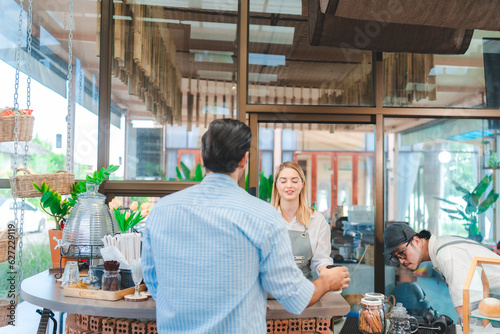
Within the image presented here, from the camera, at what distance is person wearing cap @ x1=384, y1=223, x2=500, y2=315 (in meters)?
2.23

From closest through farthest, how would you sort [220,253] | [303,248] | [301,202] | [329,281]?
1. [220,253]
2. [329,281]
3. [303,248]
4. [301,202]

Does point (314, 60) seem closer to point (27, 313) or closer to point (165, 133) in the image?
point (165, 133)

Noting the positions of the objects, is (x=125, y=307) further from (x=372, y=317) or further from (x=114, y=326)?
(x=372, y=317)

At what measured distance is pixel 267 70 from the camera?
3.71 m

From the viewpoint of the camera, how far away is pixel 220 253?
1480mm

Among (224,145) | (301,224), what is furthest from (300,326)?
(301,224)

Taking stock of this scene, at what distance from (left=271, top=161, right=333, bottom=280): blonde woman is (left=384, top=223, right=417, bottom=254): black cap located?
450mm

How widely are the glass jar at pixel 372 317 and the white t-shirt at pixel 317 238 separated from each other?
2.40ft

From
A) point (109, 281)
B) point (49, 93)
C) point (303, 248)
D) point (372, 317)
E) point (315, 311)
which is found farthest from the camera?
point (49, 93)

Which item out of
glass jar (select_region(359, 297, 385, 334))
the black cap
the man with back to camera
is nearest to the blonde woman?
the black cap

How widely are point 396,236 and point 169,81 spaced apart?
2126 mm

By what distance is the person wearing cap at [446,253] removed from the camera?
7.33 feet

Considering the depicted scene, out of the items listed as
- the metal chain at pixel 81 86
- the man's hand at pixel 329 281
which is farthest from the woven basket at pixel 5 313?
the man's hand at pixel 329 281

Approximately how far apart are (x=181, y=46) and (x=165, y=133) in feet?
2.33
